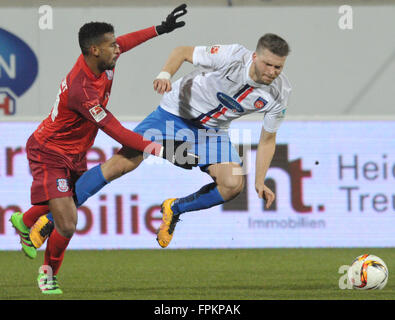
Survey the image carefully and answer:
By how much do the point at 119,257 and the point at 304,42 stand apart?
172 inches

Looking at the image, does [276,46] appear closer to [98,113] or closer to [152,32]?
[152,32]

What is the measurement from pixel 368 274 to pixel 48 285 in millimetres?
2524

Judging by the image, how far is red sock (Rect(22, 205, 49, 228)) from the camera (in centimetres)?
781

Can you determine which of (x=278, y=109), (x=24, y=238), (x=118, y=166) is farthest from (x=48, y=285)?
(x=278, y=109)

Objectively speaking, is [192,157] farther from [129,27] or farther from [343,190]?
[129,27]

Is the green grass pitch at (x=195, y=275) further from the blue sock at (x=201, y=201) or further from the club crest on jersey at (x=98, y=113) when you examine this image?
the club crest on jersey at (x=98, y=113)

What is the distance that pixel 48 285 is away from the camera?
24.1ft

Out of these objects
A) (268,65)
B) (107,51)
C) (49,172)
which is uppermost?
(107,51)

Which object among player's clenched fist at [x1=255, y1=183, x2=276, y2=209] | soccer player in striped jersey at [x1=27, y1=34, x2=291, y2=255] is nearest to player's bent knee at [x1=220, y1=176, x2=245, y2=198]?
soccer player in striped jersey at [x1=27, y1=34, x2=291, y2=255]

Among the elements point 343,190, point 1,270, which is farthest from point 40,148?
point 343,190

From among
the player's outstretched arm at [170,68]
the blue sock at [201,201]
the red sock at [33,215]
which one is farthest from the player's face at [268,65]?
the red sock at [33,215]

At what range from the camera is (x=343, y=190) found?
38.7ft

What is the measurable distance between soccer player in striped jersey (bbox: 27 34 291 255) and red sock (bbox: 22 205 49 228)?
0.68 ft

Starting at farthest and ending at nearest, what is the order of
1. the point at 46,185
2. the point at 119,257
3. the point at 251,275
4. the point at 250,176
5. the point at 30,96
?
the point at 30,96 → the point at 250,176 → the point at 119,257 → the point at 251,275 → the point at 46,185
